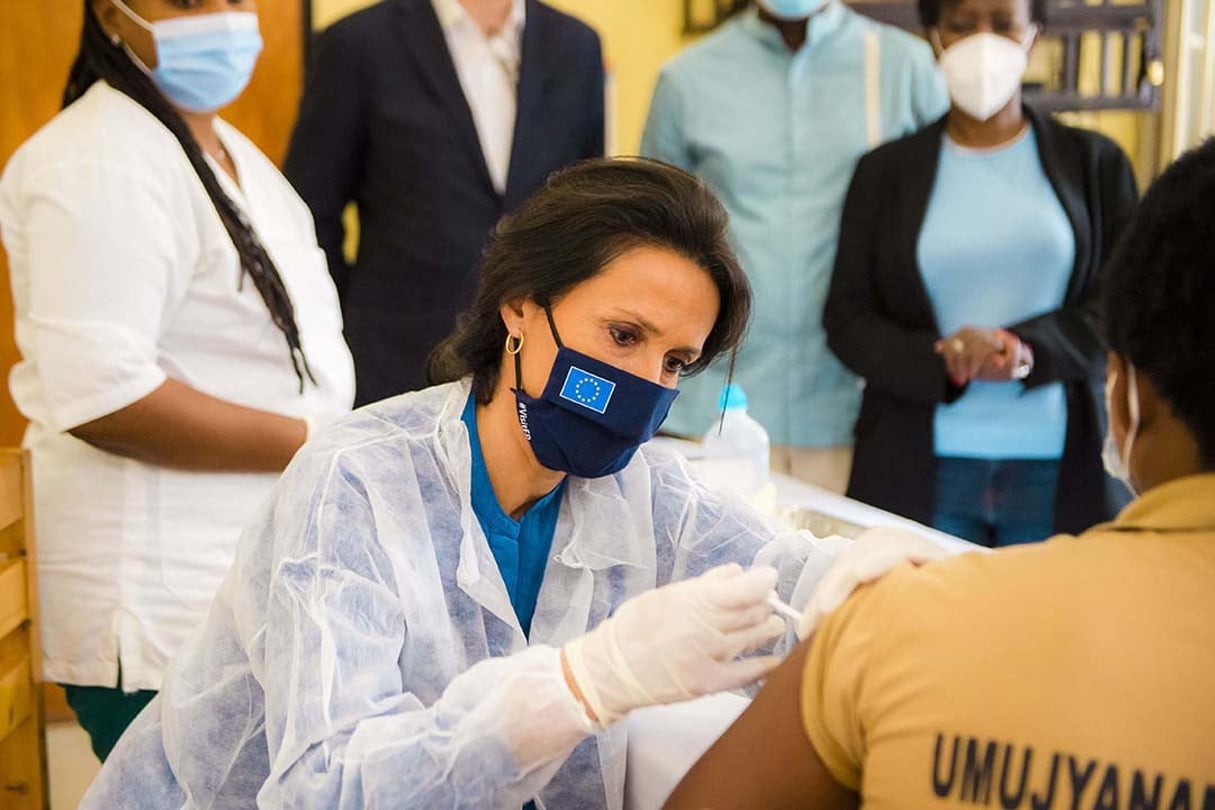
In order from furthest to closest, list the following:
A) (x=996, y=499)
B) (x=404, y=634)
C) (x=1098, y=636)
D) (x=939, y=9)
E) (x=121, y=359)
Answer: (x=939, y=9) → (x=996, y=499) → (x=121, y=359) → (x=404, y=634) → (x=1098, y=636)

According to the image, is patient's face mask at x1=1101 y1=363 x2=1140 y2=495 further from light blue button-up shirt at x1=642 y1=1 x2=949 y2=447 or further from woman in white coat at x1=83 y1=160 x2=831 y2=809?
light blue button-up shirt at x1=642 y1=1 x2=949 y2=447

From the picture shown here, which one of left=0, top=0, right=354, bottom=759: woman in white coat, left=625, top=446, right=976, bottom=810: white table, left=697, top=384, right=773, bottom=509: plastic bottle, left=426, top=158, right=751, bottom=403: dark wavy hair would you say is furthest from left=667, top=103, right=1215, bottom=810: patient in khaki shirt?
left=697, top=384, right=773, bottom=509: plastic bottle

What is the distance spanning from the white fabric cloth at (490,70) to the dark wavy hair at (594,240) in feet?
3.70

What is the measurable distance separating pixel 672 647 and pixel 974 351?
52.6 inches

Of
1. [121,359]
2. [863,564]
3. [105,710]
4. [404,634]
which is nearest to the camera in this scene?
[863,564]

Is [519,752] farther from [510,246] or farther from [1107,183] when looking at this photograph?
[1107,183]

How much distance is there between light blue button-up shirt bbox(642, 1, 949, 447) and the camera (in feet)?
8.18

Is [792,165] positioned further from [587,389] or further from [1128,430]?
[1128,430]

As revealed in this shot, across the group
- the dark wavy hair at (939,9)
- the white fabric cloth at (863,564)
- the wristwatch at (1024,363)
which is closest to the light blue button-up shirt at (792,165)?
the dark wavy hair at (939,9)

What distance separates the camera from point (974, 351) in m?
2.17

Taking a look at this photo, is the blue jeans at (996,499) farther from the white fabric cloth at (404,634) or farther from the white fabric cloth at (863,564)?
the white fabric cloth at (863,564)

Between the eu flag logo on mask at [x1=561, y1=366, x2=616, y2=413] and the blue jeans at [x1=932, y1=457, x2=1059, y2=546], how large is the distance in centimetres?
120

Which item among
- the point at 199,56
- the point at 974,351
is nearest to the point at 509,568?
the point at 199,56

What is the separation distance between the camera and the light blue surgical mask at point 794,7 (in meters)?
2.50
